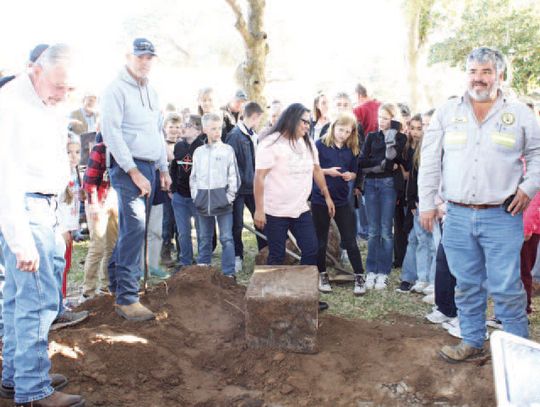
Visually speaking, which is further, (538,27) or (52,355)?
(538,27)

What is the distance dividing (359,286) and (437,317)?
1051mm

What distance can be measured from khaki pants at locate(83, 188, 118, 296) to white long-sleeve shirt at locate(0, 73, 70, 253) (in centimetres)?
235

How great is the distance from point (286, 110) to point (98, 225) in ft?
7.42

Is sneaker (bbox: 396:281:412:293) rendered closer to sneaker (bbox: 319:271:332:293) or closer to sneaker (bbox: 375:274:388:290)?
sneaker (bbox: 375:274:388:290)

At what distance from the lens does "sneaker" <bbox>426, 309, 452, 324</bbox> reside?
5027 mm

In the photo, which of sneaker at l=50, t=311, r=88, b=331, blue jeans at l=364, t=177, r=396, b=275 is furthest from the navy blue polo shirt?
sneaker at l=50, t=311, r=88, b=331

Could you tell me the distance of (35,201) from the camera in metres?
3.09

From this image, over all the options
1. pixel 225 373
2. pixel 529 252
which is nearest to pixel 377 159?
pixel 529 252

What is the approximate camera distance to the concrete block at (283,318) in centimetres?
421

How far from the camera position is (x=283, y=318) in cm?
425

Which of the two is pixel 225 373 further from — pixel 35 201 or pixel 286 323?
pixel 35 201

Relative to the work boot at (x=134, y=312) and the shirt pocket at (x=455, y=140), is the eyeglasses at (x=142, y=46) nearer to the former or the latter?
the work boot at (x=134, y=312)

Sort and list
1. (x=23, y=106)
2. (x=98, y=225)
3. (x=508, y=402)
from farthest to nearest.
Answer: (x=98, y=225) → (x=23, y=106) → (x=508, y=402)

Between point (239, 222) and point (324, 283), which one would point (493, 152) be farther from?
point (239, 222)
